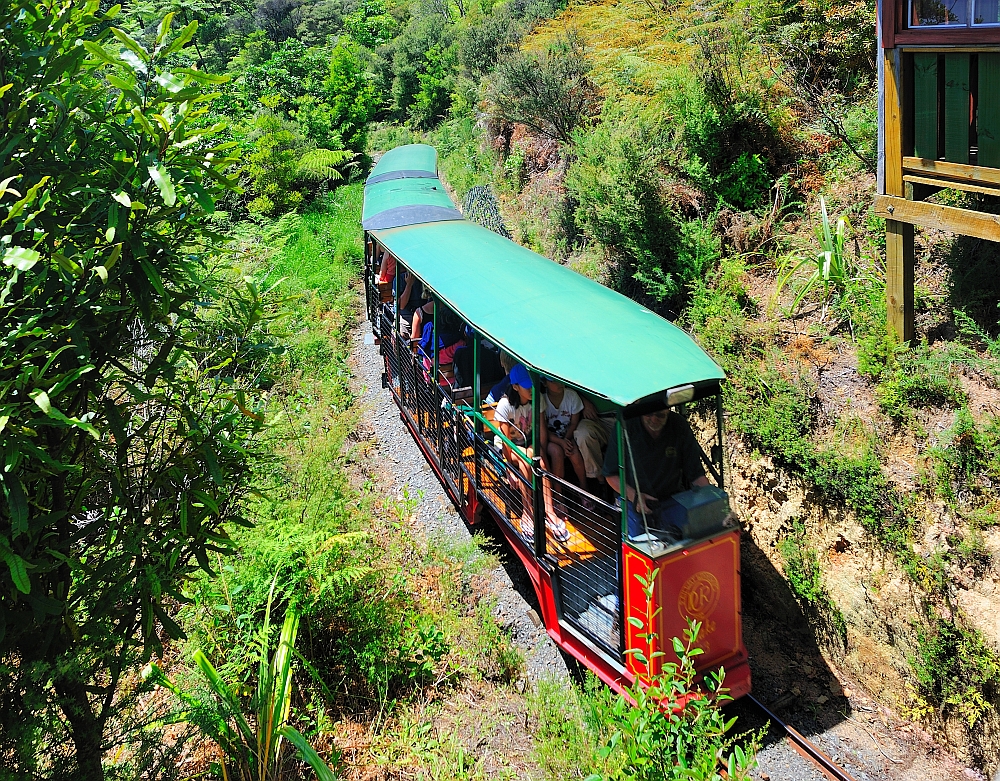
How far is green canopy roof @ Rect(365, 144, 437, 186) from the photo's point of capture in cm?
1409

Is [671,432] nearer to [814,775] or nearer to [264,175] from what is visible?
[814,775]

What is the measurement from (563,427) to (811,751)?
2.89 m

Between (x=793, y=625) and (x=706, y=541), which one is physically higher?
(x=706, y=541)

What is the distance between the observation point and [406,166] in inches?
576

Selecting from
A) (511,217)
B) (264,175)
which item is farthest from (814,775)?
(264,175)

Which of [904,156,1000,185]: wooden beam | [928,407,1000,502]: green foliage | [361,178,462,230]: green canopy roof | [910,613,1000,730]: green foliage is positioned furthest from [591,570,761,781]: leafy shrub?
[361,178,462,230]: green canopy roof

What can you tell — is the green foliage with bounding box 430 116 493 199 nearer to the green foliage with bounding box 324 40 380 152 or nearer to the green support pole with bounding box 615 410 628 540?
the green foliage with bounding box 324 40 380 152

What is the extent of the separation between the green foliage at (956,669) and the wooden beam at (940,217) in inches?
120

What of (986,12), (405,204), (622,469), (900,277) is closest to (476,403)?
(622,469)

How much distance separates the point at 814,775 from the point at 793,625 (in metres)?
1.80

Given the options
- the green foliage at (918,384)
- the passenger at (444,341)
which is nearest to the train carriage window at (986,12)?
the green foliage at (918,384)

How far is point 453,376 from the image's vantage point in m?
8.06

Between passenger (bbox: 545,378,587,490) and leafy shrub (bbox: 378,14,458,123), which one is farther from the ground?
leafy shrub (bbox: 378,14,458,123)

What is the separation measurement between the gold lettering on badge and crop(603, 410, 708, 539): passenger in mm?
362
